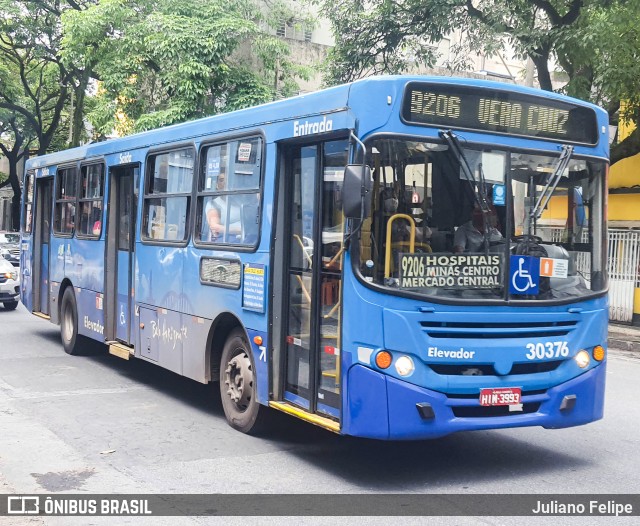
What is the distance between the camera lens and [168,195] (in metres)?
9.27

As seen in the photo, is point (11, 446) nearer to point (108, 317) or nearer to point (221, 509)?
point (221, 509)

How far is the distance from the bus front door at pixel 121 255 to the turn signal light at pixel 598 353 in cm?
561

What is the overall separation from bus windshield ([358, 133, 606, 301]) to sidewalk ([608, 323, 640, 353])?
9.68m

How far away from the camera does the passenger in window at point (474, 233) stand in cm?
613

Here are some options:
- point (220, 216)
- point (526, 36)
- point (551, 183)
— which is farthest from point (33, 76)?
point (551, 183)

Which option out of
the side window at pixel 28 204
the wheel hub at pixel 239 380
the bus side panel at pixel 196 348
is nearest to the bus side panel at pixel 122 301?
the bus side panel at pixel 196 348

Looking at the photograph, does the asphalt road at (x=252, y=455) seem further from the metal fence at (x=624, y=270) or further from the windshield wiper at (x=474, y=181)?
the metal fence at (x=624, y=270)

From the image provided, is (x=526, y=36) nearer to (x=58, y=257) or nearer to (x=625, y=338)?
(x=625, y=338)

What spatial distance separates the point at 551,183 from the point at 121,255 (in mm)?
5985

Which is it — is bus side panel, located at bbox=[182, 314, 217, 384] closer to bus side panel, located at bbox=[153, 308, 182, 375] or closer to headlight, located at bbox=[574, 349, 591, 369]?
bus side panel, located at bbox=[153, 308, 182, 375]

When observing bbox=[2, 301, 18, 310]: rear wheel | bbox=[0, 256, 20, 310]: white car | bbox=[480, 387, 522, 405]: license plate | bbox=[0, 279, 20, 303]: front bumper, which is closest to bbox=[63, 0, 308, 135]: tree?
bbox=[0, 256, 20, 310]: white car

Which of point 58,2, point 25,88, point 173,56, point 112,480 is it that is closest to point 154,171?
point 112,480

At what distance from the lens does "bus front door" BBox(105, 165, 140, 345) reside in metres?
10.3

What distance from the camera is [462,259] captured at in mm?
6117
